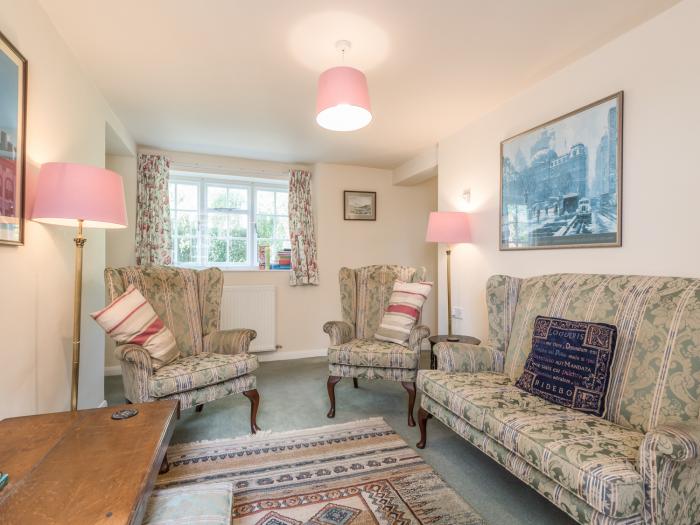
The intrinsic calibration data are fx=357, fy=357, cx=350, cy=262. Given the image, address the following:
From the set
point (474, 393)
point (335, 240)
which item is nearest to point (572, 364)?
point (474, 393)

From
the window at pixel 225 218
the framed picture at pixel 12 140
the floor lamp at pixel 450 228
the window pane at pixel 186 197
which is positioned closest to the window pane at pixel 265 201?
the window at pixel 225 218

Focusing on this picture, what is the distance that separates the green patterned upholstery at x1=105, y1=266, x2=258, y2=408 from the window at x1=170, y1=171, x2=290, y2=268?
4.69ft

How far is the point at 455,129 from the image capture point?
337 centimetres

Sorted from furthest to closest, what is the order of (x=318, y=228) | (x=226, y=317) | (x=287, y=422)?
(x=318, y=228), (x=226, y=317), (x=287, y=422)

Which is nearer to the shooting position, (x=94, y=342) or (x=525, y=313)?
(x=525, y=313)

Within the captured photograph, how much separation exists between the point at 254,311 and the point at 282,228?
1090mm

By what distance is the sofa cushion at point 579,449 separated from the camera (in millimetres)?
1111

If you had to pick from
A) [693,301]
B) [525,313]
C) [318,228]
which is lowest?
[525,313]

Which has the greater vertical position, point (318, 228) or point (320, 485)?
point (318, 228)

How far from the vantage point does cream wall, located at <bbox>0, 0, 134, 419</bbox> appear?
60.3 inches

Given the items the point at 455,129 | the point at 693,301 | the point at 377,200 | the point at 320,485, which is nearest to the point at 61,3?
the point at 320,485

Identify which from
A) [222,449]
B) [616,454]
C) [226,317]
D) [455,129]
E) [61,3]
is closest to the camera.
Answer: [616,454]

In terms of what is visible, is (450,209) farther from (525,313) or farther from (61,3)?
(61,3)

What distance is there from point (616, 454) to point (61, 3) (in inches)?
120
